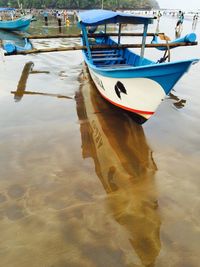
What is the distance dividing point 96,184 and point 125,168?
0.82 metres

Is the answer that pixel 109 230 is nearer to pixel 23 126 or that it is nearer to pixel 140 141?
pixel 140 141

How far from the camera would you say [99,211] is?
3998 millimetres

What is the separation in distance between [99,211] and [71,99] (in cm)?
544

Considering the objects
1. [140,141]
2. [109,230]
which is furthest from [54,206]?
[140,141]

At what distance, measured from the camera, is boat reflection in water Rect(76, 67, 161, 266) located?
11.9ft

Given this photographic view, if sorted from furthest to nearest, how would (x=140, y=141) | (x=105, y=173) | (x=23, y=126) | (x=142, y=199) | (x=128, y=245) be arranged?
(x=23, y=126), (x=140, y=141), (x=105, y=173), (x=142, y=199), (x=128, y=245)

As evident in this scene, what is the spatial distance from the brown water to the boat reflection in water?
0.02 metres

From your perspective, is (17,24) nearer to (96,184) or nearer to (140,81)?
(140,81)

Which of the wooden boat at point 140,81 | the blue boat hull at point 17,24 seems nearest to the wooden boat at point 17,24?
the blue boat hull at point 17,24

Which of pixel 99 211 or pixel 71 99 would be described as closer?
pixel 99 211

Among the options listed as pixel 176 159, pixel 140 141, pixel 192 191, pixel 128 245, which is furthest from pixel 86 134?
pixel 128 245

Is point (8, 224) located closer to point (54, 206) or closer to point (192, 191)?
point (54, 206)

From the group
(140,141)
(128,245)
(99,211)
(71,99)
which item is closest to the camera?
(128,245)

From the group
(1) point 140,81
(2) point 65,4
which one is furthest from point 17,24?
(2) point 65,4
